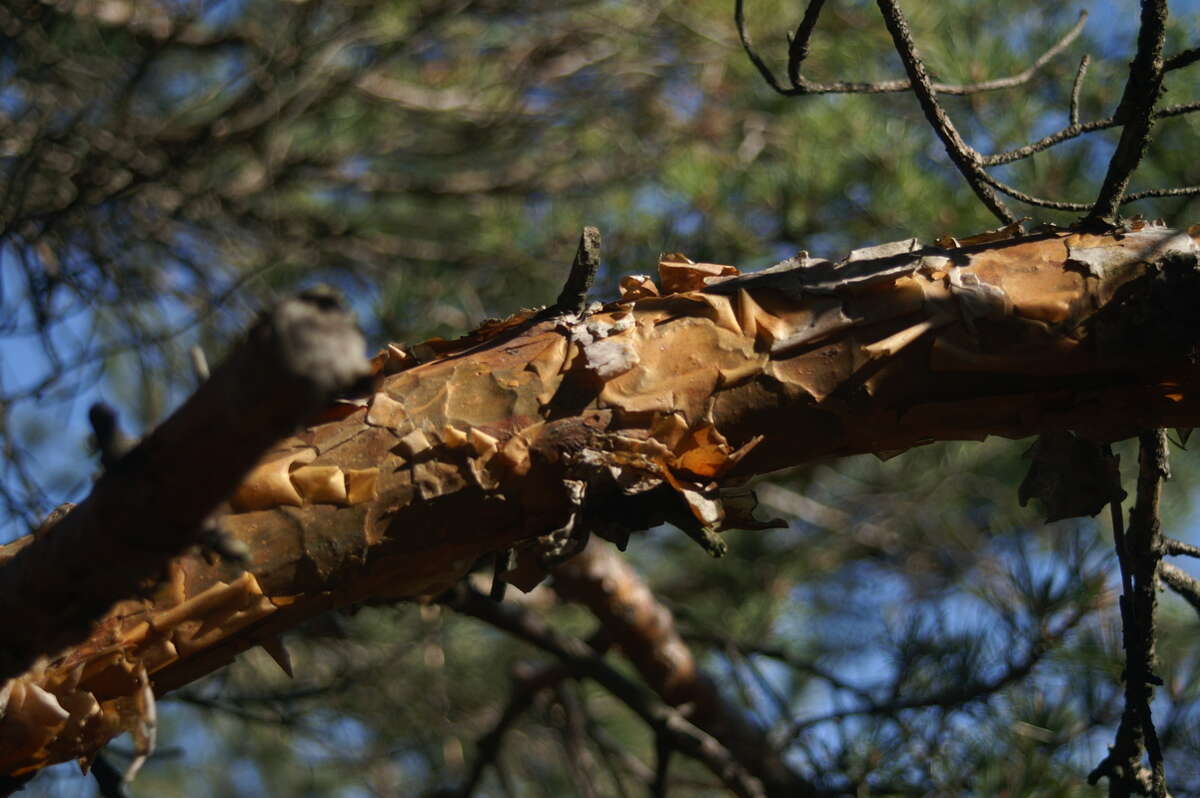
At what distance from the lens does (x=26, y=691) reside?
68cm

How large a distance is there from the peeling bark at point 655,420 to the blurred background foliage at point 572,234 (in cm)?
65

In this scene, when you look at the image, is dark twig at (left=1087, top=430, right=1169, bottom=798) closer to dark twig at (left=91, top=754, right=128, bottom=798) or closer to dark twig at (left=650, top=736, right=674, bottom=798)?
dark twig at (left=650, top=736, right=674, bottom=798)

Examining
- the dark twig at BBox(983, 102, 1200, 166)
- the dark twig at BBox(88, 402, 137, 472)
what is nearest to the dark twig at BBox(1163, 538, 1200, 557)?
the dark twig at BBox(983, 102, 1200, 166)

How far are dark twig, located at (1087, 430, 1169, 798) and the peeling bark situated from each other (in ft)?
0.48

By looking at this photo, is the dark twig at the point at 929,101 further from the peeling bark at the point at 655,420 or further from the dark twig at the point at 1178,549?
the dark twig at the point at 1178,549

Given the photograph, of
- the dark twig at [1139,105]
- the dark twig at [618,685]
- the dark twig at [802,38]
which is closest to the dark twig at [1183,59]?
the dark twig at [1139,105]

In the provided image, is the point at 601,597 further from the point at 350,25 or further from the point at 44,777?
the point at 350,25

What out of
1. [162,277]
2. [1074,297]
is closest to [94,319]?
[162,277]

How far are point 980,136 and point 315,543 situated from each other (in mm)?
1429

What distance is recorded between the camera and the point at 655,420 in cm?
72

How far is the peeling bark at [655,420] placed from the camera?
70 cm

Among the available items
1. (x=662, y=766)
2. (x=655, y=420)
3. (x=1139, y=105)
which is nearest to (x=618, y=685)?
(x=662, y=766)

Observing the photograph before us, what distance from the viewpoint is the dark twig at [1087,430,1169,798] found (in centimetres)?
86

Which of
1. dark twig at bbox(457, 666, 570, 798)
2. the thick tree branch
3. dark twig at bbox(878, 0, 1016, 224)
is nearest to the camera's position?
the thick tree branch
